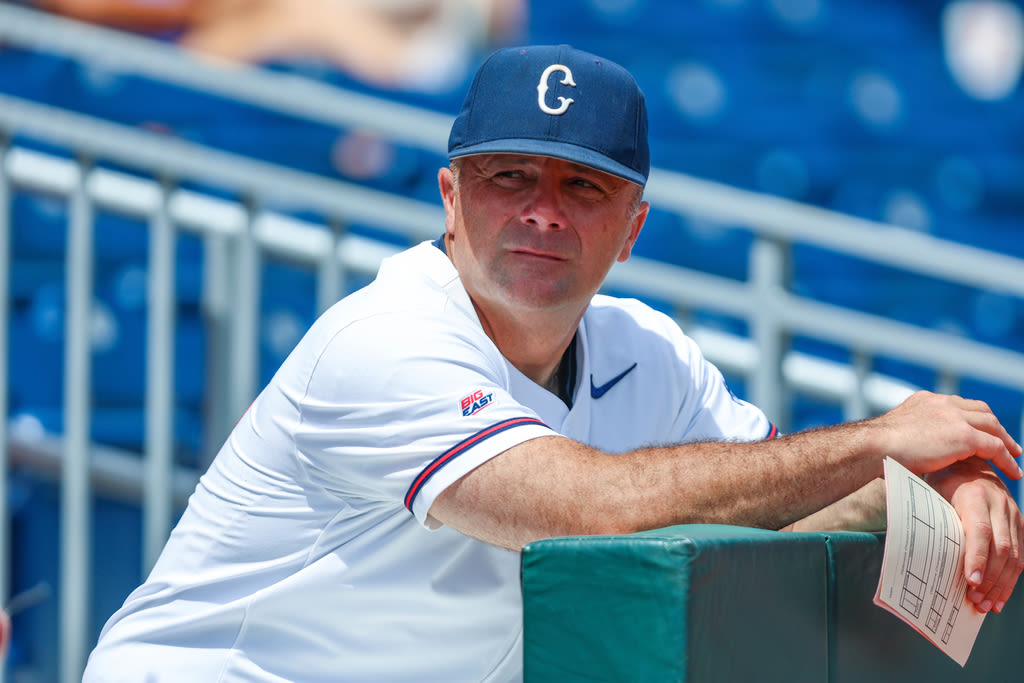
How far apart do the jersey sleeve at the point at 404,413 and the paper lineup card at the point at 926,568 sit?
1.36 feet

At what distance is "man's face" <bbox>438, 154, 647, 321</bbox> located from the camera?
174cm

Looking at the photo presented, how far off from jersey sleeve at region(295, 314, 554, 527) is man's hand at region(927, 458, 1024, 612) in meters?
0.50

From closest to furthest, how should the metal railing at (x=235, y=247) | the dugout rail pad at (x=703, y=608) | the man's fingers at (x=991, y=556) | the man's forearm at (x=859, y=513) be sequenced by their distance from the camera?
the dugout rail pad at (x=703, y=608) < the man's fingers at (x=991, y=556) < the man's forearm at (x=859, y=513) < the metal railing at (x=235, y=247)

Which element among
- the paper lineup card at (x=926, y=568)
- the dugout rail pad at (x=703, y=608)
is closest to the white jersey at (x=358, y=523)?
the dugout rail pad at (x=703, y=608)

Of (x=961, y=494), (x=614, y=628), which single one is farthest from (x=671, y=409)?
(x=614, y=628)

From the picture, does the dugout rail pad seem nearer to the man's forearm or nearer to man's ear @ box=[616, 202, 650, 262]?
the man's forearm

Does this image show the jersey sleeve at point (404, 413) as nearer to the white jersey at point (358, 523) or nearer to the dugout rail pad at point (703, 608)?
the white jersey at point (358, 523)

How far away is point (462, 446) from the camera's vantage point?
1464 mm

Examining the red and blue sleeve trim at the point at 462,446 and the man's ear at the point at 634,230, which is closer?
the red and blue sleeve trim at the point at 462,446

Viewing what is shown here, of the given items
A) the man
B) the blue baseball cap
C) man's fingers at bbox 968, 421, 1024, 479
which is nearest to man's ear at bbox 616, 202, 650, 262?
the man

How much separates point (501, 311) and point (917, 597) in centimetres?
74

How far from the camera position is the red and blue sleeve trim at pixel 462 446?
146 centimetres

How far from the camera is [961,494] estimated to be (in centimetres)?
150

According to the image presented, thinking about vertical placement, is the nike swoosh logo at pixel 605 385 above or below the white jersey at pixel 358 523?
above
